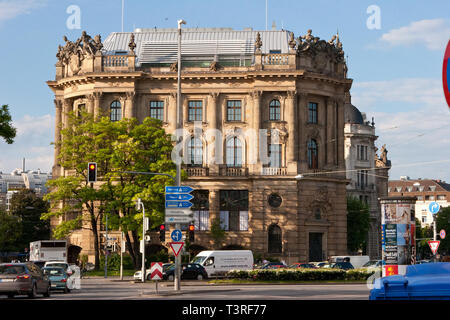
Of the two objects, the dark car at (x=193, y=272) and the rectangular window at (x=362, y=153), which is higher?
the rectangular window at (x=362, y=153)

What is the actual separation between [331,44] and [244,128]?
43.8ft

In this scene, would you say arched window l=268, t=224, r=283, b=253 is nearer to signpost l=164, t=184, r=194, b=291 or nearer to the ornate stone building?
the ornate stone building

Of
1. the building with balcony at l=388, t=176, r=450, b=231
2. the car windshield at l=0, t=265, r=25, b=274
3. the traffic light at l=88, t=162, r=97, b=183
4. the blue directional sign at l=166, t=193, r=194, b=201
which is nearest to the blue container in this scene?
the car windshield at l=0, t=265, r=25, b=274

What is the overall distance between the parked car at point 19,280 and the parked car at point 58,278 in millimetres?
8311

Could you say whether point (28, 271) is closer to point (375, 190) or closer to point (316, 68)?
point (316, 68)

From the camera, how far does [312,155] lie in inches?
3223

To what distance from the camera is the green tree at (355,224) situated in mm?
104625

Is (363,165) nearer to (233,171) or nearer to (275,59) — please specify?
(275,59)

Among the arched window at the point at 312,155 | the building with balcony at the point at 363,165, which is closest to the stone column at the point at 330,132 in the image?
the arched window at the point at 312,155

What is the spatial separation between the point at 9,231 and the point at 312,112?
50.8 metres

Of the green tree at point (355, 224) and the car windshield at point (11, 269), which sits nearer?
the car windshield at point (11, 269)

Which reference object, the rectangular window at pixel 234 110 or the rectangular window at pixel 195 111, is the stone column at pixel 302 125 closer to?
the rectangular window at pixel 234 110

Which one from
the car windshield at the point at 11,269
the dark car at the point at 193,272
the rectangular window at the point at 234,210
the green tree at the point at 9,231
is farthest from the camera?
the green tree at the point at 9,231
